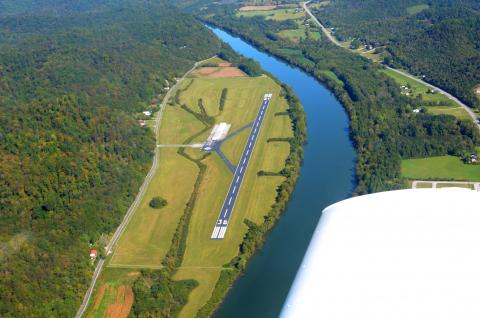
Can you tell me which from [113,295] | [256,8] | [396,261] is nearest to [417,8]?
[256,8]

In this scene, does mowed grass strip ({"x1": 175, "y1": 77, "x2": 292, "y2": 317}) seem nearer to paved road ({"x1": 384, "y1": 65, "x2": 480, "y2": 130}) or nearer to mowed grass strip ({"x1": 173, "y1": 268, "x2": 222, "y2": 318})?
mowed grass strip ({"x1": 173, "y1": 268, "x2": 222, "y2": 318})

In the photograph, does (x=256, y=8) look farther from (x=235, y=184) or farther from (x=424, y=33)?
(x=235, y=184)

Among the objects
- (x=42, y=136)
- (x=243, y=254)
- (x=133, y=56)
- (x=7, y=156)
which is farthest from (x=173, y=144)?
(x=133, y=56)

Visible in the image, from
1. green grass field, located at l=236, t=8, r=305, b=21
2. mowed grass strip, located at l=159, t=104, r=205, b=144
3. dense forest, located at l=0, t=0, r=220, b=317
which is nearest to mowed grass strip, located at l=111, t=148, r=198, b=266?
dense forest, located at l=0, t=0, r=220, b=317

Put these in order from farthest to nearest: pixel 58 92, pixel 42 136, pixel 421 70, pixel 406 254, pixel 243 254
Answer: pixel 421 70 < pixel 58 92 < pixel 42 136 < pixel 243 254 < pixel 406 254

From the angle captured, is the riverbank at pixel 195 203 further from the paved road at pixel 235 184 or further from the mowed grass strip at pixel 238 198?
the paved road at pixel 235 184

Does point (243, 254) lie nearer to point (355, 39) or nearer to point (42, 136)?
point (42, 136)
